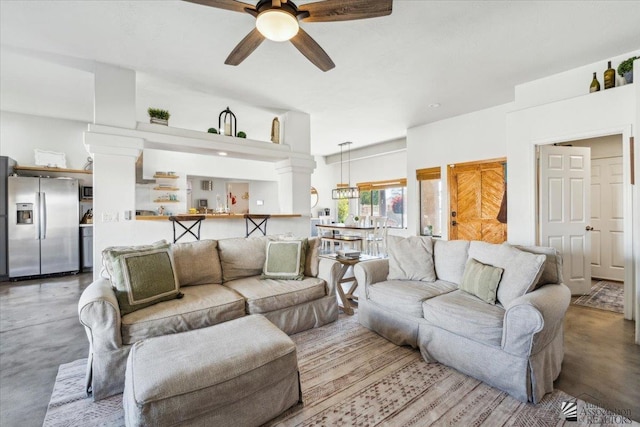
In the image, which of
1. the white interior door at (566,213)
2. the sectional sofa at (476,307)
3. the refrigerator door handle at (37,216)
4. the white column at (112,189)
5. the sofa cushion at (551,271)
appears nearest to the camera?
the sectional sofa at (476,307)

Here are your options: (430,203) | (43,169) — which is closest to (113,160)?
(43,169)

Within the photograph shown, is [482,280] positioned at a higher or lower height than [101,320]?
higher

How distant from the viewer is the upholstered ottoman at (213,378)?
1.26m

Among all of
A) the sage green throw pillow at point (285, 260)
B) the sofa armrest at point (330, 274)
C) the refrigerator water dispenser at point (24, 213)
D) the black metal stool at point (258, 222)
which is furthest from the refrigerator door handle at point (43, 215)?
the sofa armrest at point (330, 274)

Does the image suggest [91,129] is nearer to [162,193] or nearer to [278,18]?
[278,18]

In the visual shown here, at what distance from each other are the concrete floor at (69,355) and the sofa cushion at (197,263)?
3.21 feet

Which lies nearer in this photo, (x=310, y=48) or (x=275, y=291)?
(x=310, y=48)

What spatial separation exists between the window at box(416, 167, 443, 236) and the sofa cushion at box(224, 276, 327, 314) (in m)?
4.01

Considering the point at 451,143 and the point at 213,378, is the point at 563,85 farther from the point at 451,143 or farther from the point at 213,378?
the point at 213,378

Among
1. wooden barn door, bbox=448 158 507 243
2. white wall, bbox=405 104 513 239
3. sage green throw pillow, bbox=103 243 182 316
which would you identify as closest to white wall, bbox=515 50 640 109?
white wall, bbox=405 104 513 239

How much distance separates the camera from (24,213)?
4.85 meters

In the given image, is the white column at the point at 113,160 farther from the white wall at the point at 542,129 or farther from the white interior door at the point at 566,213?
the white interior door at the point at 566,213

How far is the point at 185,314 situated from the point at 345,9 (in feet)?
7.86

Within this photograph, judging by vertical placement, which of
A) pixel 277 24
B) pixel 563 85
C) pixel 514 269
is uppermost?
pixel 563 85
